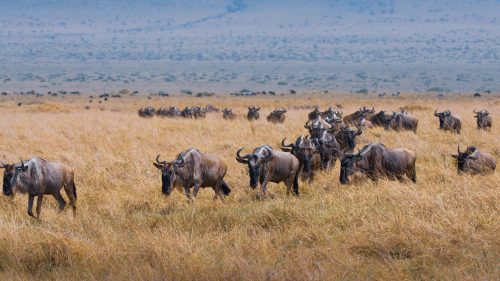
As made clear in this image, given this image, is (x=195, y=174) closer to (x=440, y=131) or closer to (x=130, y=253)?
(x=130, y=253)

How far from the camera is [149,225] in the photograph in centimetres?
837

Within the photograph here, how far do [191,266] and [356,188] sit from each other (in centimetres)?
396

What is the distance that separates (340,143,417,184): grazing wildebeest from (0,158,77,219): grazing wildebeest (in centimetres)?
360

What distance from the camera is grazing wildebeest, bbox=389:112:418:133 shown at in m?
19.5

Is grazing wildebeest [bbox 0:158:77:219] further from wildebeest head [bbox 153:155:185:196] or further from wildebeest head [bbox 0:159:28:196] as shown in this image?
wildebeest head [bbox 153:155:185:196]

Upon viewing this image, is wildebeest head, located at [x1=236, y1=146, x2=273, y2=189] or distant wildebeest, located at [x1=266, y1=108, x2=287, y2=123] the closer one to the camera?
wildebeest head, located at [x1=236, y1=146, x2=273, y2=189]

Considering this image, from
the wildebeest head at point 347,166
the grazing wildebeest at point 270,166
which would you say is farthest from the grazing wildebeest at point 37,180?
the wildebeest head at point 347,166

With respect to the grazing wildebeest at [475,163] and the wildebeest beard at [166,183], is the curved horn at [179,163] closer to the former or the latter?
the wildebeest beard at [166,183]

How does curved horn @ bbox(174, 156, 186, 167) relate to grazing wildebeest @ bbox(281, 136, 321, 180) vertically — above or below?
above

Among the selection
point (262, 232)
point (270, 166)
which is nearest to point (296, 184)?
point (270, 166)

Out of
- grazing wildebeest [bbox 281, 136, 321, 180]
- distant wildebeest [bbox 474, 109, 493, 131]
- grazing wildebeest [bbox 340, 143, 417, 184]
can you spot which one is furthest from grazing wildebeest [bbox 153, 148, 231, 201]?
distant wildebeest [bbox 474, 109, 493, 131]

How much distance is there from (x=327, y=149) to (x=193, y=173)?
121 inches

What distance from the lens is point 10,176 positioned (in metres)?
8.90

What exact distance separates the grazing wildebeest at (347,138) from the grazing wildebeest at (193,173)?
3.77m
